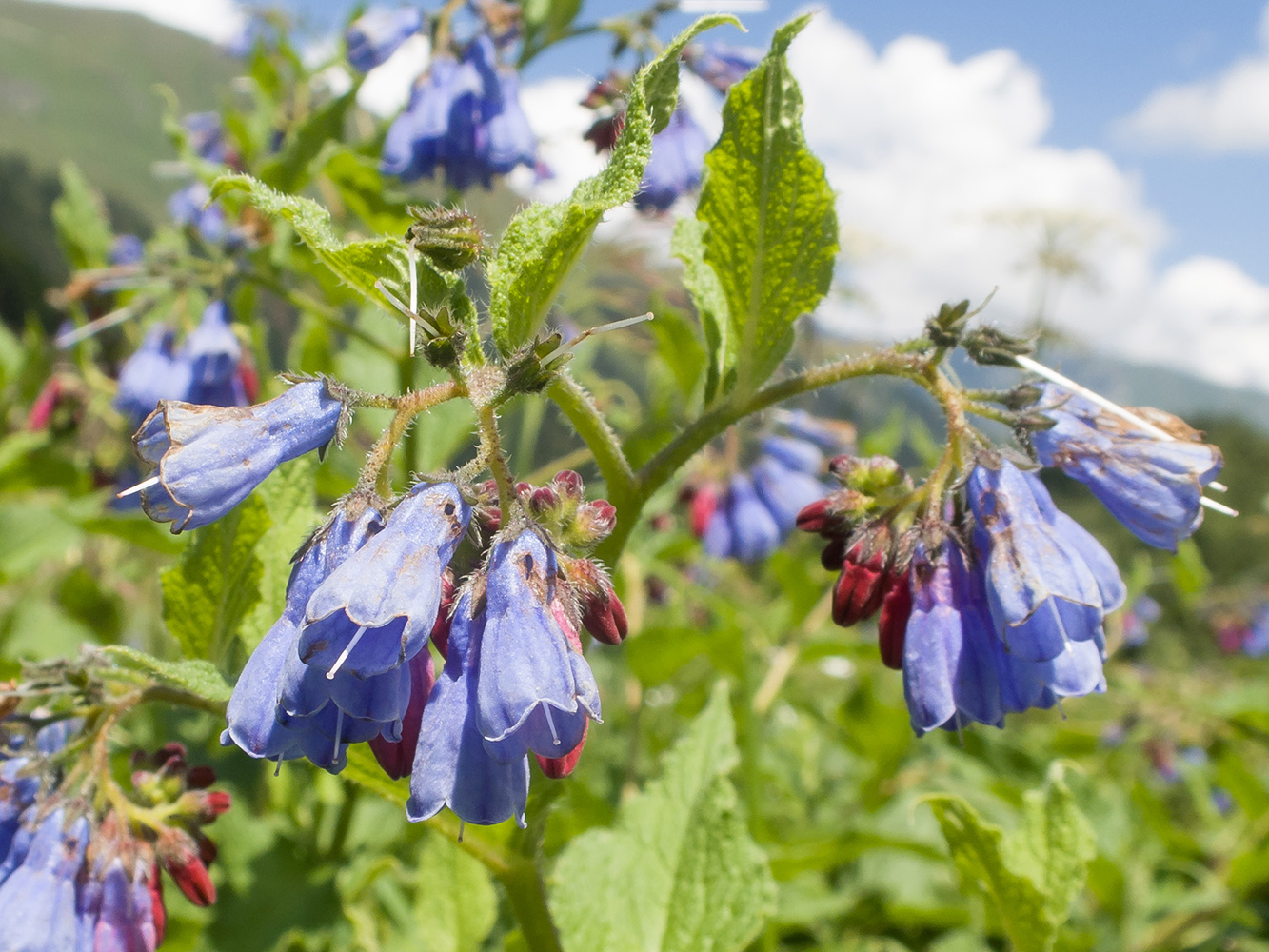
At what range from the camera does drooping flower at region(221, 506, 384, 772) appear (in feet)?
3.17

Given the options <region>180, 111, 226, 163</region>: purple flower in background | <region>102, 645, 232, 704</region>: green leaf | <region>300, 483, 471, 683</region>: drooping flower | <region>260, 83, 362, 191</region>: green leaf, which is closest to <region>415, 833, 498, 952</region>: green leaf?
<region>102, 645, 232, 704</region>: green leaf

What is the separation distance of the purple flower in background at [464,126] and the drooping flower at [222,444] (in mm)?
1399

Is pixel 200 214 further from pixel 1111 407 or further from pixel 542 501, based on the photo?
pixel 1111 407

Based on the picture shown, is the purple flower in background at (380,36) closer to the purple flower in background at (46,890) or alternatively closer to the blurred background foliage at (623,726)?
the blurred background foliage at (623,726)

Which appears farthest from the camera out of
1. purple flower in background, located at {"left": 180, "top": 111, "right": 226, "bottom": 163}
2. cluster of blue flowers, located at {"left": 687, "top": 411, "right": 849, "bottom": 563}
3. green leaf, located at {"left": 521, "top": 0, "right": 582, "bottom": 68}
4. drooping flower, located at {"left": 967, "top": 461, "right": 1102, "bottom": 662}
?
purple flower in background, located at {"left": 180, "top": 111, "right": 226, "bottom": 163}

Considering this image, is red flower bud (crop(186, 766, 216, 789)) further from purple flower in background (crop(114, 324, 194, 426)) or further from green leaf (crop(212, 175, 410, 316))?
purple flower in background (crop(114, 324, 194, 426))

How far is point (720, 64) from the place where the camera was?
2.64 meters

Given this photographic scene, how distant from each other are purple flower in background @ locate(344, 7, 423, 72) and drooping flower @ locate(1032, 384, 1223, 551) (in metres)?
1.95

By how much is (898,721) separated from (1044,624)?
227 cm

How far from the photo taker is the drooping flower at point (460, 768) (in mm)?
922

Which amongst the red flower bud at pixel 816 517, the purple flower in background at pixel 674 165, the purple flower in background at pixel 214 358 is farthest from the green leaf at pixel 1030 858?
the purple flower in background at pixel 214 358

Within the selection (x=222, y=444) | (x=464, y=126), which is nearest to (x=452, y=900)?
(x=222, y=444)

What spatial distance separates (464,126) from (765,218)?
1295 millimetres

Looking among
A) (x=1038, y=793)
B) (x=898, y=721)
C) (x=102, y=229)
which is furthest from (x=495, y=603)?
(x=102, y=229)
